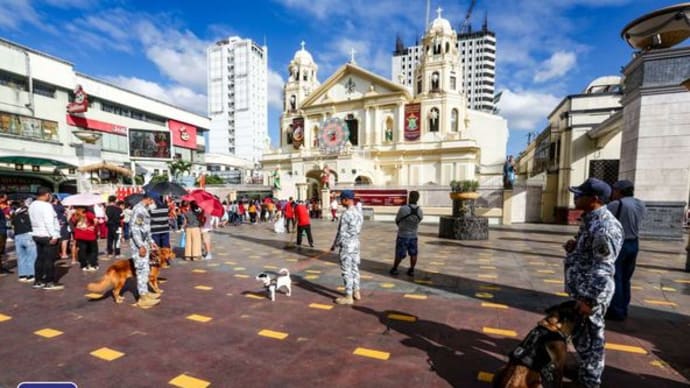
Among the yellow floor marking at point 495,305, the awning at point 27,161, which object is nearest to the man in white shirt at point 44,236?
the yellow floor marking at point 495,305

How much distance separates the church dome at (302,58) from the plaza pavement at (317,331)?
38896mm

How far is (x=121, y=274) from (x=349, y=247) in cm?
347

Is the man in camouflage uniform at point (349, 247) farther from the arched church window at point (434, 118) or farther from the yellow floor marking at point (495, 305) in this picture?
the arched church window at point (434, 118)

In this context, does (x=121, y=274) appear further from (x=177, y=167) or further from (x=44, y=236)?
(x=177, y=167)

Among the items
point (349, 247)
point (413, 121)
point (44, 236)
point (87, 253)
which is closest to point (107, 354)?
point (349, 247)

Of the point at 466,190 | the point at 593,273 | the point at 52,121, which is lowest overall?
the point at 593,273

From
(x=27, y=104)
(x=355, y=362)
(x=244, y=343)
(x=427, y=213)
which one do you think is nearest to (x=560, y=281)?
(x=355, y=362)

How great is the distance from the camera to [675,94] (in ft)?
28.5

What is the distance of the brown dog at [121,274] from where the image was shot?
434 centimetres

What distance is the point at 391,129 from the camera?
32.8 meters

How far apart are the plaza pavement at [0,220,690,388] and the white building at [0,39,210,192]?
82.1 feet

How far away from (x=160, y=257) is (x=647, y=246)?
12.4 meters

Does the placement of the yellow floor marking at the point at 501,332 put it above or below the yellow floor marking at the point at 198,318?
above

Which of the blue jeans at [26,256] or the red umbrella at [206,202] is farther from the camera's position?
the red umbrella at [206,202]
